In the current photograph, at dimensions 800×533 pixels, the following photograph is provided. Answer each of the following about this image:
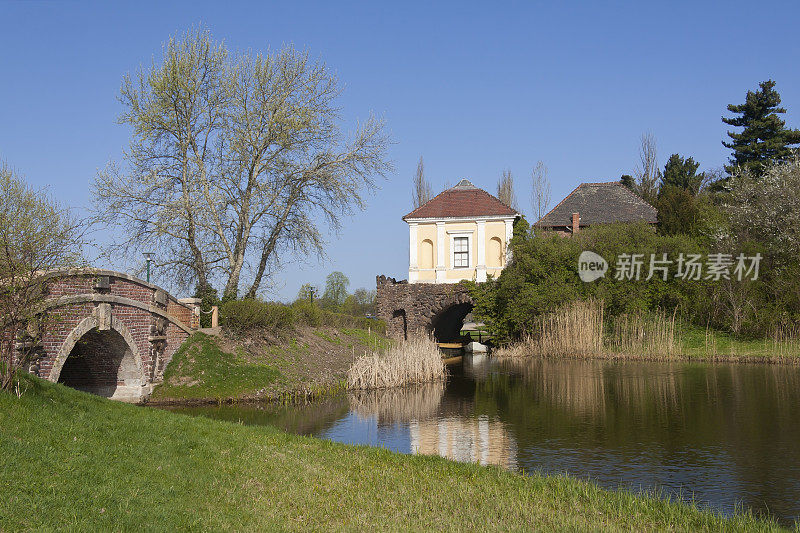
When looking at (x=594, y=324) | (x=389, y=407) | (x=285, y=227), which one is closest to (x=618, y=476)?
(x=389, y=407)

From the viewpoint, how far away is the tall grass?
28188 mm

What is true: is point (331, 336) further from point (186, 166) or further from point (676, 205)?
point (676, 205)

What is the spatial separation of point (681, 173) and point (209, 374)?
40.1 metres

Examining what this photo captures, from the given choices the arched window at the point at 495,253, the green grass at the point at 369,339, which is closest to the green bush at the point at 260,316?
the green grass at the point at 369,339

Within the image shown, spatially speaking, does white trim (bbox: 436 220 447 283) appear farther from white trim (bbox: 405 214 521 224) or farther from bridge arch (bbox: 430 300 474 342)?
bridge arch (bbox: 430 300 474 342)

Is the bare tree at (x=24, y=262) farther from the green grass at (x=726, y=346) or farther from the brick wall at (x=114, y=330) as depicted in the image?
the green grass at (x=726, y=346)

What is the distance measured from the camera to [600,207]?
140ft

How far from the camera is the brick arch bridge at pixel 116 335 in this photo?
16.8 m

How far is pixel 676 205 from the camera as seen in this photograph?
119 ft

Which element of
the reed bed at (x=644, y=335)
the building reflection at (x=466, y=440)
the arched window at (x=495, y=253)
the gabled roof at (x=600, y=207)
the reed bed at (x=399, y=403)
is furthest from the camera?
the gabled roof at (x=600, y=207)

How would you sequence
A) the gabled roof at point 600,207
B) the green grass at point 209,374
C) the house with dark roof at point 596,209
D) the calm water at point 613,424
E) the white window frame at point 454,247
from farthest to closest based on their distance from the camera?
the gabled roof at point 600,207, the house with dark roof at point 596,209, the white window frame at point 454,247, the green grass at point 209,374, the calm water at point 613,424

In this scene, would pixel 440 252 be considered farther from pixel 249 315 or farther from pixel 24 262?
pixel 24 262

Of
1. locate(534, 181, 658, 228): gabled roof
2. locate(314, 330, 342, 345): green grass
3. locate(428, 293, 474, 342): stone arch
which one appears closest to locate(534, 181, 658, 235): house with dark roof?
locate(534, 181, 658, 228): gabled roof

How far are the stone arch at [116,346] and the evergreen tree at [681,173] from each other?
4032 cm
